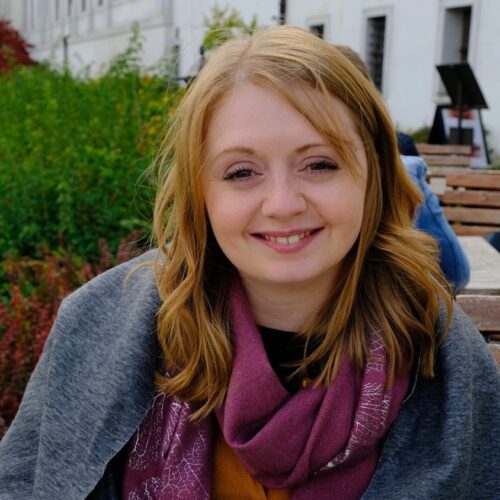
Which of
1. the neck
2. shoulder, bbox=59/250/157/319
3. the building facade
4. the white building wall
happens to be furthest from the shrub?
the white building wall

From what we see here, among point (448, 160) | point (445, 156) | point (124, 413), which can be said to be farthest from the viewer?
point (445, 156)

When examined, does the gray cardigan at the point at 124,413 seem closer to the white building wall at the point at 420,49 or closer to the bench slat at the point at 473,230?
the bench slat at the point at 473,230

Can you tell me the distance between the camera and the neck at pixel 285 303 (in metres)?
1.78

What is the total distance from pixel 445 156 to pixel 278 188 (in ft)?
20.5

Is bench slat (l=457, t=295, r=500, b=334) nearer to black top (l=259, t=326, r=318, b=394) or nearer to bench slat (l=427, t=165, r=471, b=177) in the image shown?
black top (l=259, t=326, r=318, b=394)

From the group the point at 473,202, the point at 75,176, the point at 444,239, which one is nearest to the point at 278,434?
the point at 444,239

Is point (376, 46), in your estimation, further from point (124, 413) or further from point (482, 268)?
point (124, 413)

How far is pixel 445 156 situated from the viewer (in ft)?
24.7

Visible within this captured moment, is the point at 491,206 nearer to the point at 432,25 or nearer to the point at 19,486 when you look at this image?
the point at 19,486

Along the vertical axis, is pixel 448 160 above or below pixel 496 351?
below

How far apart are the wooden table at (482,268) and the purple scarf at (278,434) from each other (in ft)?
3.79

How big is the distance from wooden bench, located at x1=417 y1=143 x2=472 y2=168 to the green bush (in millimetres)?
2594

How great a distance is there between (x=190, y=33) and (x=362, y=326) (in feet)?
69.0

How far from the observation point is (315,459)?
1.64 metres
